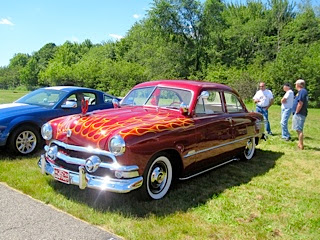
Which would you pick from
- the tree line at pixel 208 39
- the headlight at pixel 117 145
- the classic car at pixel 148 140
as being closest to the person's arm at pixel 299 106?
the classic car at pixel 148 140

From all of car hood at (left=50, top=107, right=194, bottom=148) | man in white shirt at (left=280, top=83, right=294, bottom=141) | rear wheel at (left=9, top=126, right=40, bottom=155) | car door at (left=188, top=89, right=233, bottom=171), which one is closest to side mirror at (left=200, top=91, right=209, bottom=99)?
car door at (left=188, top=89, right=233, bottom=171)

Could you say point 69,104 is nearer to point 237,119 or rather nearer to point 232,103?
point 232,103

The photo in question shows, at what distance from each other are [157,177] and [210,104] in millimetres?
1774

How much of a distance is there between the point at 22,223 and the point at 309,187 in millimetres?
4322

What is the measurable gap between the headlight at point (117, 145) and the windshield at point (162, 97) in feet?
5.04

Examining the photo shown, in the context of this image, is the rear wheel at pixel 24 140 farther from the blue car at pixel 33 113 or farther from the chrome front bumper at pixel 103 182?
the chrome front bumper at pixel 103 182

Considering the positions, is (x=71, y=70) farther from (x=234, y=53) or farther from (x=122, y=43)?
(x=234, y=53)

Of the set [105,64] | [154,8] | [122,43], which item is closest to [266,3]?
[154,8]

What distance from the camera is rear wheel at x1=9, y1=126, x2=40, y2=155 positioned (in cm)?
603

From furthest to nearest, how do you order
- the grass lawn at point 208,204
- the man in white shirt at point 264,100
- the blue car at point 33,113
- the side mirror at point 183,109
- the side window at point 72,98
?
the man in white shirt at point 264,100, the side window at point 72,98, the blue car at point 33,113, the side mirror at point 183,109, the grass lawn at point 208,204

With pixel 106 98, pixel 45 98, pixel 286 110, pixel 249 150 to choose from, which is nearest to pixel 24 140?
pixel 45 98

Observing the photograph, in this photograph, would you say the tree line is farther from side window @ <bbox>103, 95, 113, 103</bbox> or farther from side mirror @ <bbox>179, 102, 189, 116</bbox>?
side mirror @ <bbox>179, 102, 189, 116</bbox>

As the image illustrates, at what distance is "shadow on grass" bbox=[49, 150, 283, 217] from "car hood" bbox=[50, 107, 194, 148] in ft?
2.51

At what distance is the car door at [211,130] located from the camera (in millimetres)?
4812
